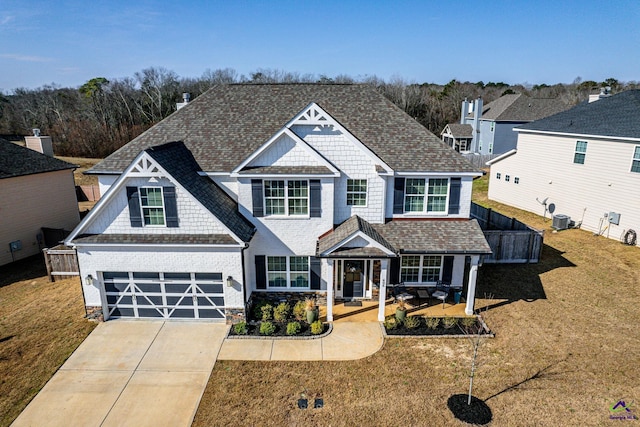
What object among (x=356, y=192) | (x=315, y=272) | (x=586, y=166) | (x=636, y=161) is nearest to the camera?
(x=356, y=192)

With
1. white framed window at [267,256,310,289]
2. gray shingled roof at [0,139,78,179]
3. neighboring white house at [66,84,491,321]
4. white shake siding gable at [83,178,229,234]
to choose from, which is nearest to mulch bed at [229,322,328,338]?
neighboring white house at [66,84,491,321]

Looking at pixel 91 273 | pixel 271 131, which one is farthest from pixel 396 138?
pixel 91 273

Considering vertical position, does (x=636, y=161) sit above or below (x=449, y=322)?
above

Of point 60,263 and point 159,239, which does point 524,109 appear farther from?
point 60,263

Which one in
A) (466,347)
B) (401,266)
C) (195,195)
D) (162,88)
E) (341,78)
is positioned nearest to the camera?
(466,347)

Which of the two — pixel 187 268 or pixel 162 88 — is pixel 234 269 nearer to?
pixel 187 268

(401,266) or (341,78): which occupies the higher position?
(341,78)

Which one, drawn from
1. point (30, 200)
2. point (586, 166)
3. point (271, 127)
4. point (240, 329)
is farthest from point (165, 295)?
point (586, 166)
